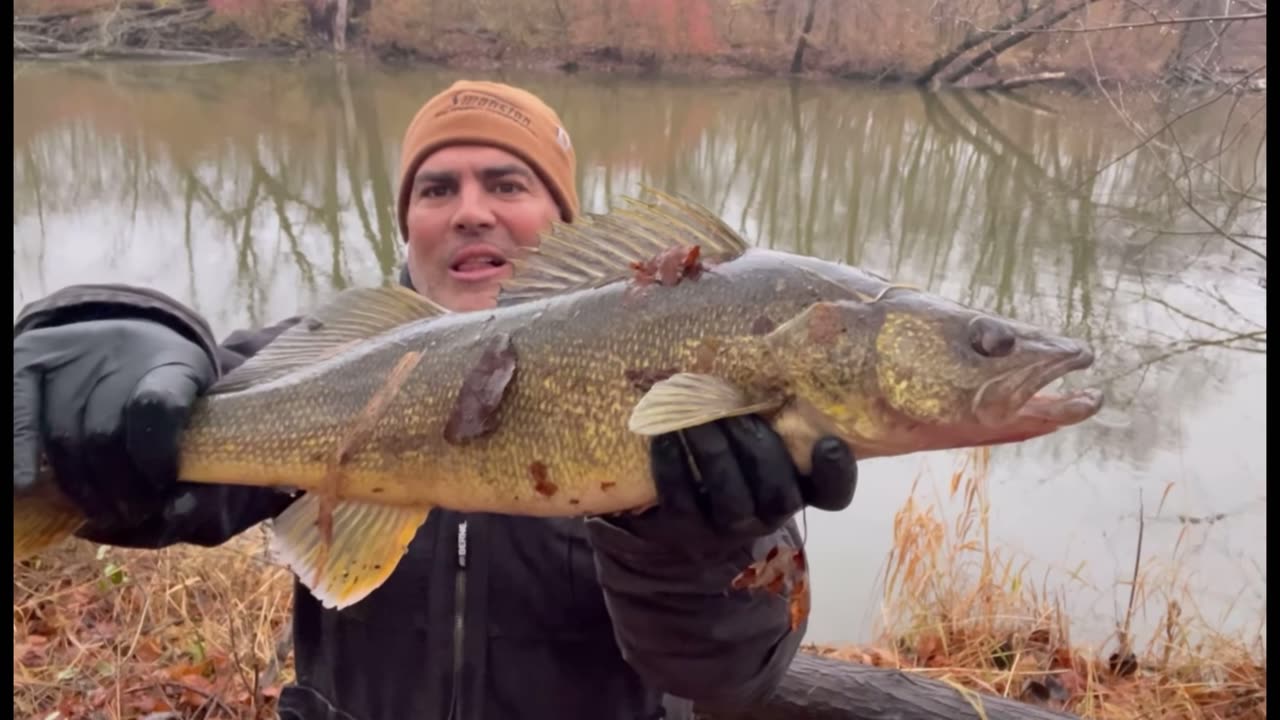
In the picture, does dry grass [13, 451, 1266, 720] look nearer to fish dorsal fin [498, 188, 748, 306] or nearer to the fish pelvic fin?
the fish pelvic fin

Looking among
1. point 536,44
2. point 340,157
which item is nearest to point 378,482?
point 340,157

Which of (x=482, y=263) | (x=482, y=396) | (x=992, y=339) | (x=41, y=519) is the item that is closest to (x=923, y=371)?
(x=992, y=339)

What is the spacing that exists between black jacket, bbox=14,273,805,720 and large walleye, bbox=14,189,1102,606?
25 centimetres

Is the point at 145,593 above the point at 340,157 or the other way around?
the other way around

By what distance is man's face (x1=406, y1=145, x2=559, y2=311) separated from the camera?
279 cm

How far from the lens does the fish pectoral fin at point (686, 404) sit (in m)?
1.62

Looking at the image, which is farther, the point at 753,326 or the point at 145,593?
the point at 145,593

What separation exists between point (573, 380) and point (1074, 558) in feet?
13.6

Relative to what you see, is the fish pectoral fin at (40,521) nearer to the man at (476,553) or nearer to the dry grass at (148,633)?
the man at (476,553)

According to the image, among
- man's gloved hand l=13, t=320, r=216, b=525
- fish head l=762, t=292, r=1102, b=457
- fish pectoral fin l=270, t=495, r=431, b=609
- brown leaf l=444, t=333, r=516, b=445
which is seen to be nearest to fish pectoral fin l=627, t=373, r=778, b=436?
fish head l=762, t=292, r=1102, b=457

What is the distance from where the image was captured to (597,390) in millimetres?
1768

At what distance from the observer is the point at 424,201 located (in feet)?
9.73

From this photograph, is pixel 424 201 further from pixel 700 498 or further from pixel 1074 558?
pixel 1074 558

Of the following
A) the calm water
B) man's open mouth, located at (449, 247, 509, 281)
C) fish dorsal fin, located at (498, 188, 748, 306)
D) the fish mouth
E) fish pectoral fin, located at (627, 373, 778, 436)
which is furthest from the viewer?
the calm water
